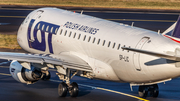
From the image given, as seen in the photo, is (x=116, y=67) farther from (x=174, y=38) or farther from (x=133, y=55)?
(x=174, y=38)

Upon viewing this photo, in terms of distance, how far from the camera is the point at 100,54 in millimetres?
29266

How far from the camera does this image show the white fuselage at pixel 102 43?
2567 cm

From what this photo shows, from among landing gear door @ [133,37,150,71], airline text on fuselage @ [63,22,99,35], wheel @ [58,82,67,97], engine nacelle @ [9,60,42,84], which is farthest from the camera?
engine nacelle @ [9,60,42,84]

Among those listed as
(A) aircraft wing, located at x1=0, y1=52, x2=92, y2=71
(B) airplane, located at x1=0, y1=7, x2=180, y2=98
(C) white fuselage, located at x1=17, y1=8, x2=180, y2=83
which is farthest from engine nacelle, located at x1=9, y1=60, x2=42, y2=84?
(C) white fuselage, located at x1=17, y1=8, x2=180, y2=83

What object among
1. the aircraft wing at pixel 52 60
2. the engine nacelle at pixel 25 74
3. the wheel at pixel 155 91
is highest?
the aircraft wing at pixel 52 60

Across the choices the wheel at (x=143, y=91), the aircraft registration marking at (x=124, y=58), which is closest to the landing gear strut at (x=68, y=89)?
the aircraft registration marking at (x=124, y=58)

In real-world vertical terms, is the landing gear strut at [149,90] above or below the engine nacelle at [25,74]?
below

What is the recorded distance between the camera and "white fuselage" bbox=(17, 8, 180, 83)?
25.7 meters

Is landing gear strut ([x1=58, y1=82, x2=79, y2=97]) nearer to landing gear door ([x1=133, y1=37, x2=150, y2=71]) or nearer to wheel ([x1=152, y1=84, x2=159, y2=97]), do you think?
wheel ([x1=152, y1=84, x2=159, y2=97])

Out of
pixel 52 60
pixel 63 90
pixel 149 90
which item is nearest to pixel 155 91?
pixel 149 90

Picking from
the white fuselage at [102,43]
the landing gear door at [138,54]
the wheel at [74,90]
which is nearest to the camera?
the white fuselage at [102,43]

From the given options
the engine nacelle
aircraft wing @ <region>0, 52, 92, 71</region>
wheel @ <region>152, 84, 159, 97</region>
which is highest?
aircraft wing @ <region>0, 52, 92, 71</region>

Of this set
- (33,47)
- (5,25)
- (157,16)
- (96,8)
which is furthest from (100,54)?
(96,8)

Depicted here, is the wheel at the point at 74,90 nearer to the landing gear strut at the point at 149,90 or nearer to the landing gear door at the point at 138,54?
the landing gear strut at the point at 149,90
